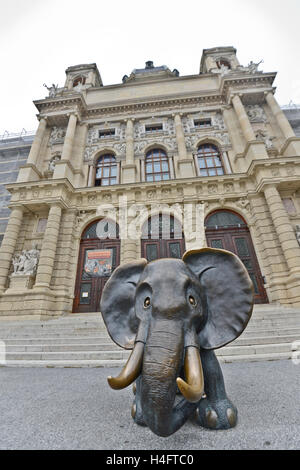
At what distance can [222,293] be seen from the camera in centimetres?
183

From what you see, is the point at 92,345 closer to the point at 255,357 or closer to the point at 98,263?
the point at 255,357

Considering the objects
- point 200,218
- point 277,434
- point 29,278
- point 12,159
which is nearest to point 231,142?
point 200,218

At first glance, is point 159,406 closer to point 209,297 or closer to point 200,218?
point 209,297

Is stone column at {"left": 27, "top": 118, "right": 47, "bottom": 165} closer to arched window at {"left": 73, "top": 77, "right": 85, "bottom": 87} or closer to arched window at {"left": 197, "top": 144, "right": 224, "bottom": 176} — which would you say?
arched window at {"left": 73, "top": 77, "right": 85, "bottom": 87}

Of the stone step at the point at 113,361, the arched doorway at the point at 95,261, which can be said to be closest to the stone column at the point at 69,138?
the arched doorway at the point at 95,261

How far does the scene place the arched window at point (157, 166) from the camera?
13.1 meters

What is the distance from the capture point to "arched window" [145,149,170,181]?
517 inches

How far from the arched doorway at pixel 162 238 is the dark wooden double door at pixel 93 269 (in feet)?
5.18

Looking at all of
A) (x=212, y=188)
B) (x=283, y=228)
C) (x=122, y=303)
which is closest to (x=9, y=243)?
(x=122, y=303)

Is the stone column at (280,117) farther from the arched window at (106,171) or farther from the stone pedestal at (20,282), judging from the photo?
the stone pedestal at (20,282)

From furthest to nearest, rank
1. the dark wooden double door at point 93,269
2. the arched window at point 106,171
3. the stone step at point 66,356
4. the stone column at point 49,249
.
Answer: the arched window at point 106,171, the dark wooden double door at point 93,269, the stone column at point 49,249, the stone step at point 66,356

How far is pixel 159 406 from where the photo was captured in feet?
3.78

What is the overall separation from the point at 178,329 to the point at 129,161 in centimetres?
1281
